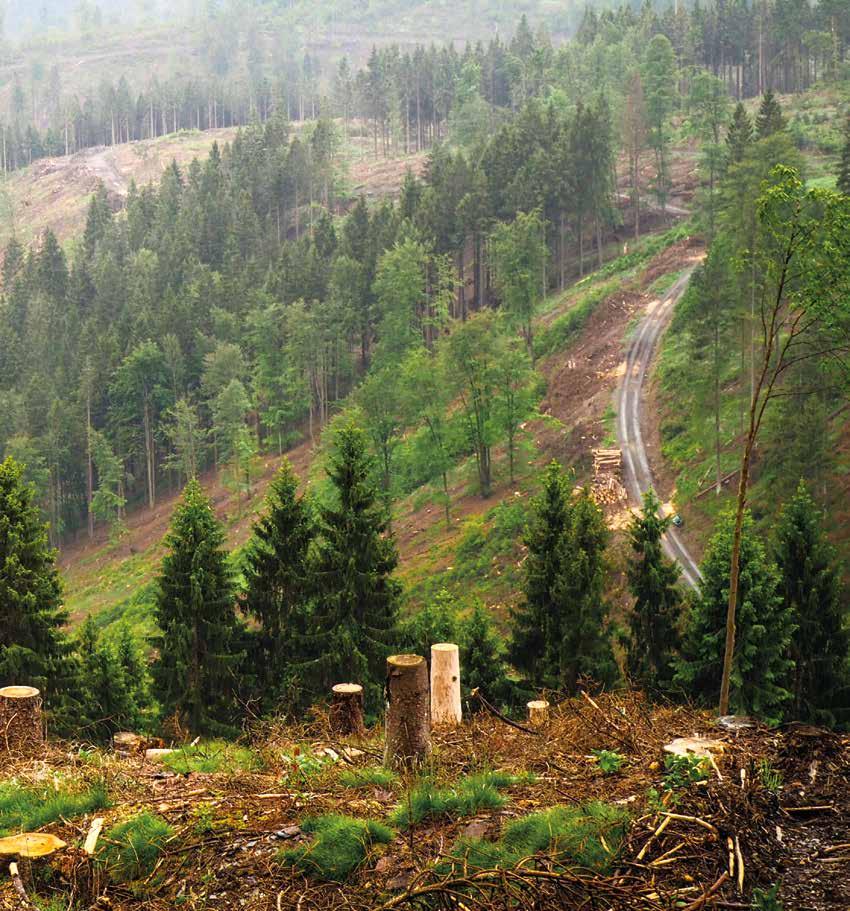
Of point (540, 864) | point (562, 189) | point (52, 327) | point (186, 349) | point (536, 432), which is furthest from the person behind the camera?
point (52, 327)

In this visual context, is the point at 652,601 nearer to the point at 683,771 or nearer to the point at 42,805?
the point at 683,771

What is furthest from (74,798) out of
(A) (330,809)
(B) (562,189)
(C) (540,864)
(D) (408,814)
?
(B) (562,189)

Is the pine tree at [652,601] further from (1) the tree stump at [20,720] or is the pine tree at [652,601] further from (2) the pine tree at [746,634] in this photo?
(1) the tree stump at [20,720]

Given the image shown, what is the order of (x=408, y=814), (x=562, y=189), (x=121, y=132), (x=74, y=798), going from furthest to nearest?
(x=121, y=132), (x=562, y=189), (x=74, y=798), (x=408, y=814)

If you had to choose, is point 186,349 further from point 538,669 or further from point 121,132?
point 121,132

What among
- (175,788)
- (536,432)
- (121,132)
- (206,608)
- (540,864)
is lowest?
(536,432)

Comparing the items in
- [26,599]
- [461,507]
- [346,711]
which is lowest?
[461,507]

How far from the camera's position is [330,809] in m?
9.13

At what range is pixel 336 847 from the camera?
834 centimetres

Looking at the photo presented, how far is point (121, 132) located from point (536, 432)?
167 metres

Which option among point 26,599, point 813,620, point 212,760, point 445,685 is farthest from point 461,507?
point 212,760

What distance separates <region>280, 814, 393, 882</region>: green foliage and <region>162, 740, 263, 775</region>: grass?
2.36 metres

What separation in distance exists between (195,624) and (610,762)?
64.6ft

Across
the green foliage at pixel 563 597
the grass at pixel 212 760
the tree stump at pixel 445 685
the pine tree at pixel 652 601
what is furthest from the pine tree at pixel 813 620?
the grass at pixel 212 760
